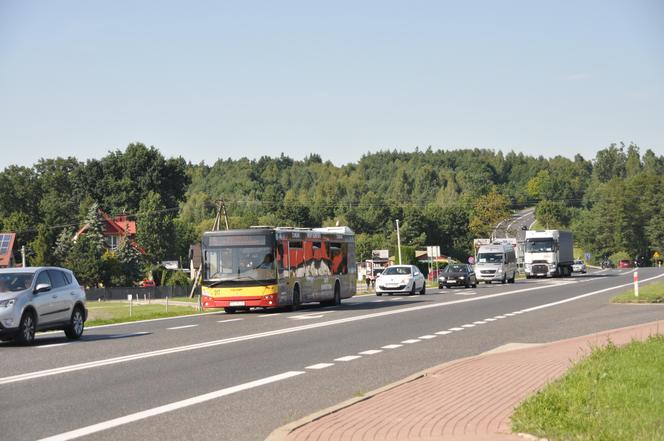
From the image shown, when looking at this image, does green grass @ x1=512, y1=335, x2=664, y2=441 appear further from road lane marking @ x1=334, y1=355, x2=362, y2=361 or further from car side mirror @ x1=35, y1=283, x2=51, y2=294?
car side mirror @ x1=35, y1=283, x2=51, y2=294

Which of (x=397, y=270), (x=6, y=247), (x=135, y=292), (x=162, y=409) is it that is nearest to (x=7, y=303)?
(x=162, y=409)

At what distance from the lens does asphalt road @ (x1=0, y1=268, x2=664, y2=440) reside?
10.6m

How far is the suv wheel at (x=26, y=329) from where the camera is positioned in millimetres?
20641

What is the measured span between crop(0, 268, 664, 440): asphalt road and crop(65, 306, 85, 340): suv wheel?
0.27 meters

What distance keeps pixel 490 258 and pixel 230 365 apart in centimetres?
5464

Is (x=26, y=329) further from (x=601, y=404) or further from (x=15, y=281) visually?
(x=601, y=404)

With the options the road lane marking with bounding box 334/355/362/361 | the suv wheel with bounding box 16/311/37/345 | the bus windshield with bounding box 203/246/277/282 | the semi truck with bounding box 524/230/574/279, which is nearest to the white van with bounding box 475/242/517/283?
the semi truck with bounding box 524/230/574/279

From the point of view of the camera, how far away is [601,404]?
392 inches

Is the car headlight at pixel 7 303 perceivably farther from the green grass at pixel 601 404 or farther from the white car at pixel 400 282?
the white car at pixel 400 282

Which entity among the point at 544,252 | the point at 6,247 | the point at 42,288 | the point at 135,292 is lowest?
the point at 135,292

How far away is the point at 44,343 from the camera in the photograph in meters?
22.1

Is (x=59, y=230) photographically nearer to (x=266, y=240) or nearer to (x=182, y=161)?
(x=182, y=161)

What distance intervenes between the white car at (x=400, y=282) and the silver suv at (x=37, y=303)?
88.1 ft

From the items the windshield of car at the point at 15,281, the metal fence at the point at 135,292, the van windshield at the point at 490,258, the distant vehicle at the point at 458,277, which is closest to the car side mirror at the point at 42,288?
the windshield of car at the point at 15,281
